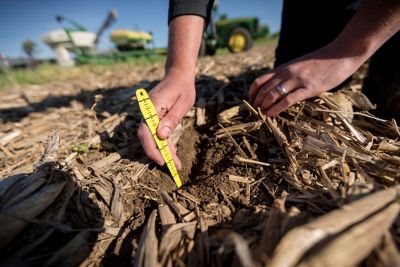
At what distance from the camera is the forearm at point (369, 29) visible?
1218 mm

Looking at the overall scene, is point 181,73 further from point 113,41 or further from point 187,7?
point 113,41

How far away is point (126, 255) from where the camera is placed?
3.58 feet

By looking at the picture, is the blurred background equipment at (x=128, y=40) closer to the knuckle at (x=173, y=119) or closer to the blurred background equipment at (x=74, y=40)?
the blurred background equipment at (x=74, y=40)

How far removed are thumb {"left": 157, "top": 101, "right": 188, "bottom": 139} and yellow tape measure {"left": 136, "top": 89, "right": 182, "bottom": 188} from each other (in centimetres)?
4

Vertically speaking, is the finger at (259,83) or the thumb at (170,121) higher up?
the finger at (259,83)

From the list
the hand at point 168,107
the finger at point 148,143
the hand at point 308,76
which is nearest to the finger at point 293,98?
the hand at point 308,76

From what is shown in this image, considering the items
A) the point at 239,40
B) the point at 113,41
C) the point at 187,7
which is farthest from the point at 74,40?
the point at 187,7

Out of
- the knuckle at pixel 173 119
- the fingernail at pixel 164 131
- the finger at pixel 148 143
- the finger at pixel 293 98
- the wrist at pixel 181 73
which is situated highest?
the wrist at pixel 181 73

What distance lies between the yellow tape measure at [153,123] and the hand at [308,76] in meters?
0.74

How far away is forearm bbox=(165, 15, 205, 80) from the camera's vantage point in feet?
5.35

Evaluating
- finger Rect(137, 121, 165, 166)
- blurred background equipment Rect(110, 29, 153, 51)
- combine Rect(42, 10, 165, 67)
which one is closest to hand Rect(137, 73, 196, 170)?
finger Rect(137, 121, 165, 166)

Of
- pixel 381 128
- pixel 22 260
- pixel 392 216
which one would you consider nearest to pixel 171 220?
pixel 22 260

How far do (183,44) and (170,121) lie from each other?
592mm

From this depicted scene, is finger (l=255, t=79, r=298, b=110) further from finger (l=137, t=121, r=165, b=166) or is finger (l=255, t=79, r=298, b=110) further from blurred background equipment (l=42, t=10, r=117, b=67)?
blurred background equipment (l=42, t=10, r=117, b=67)
